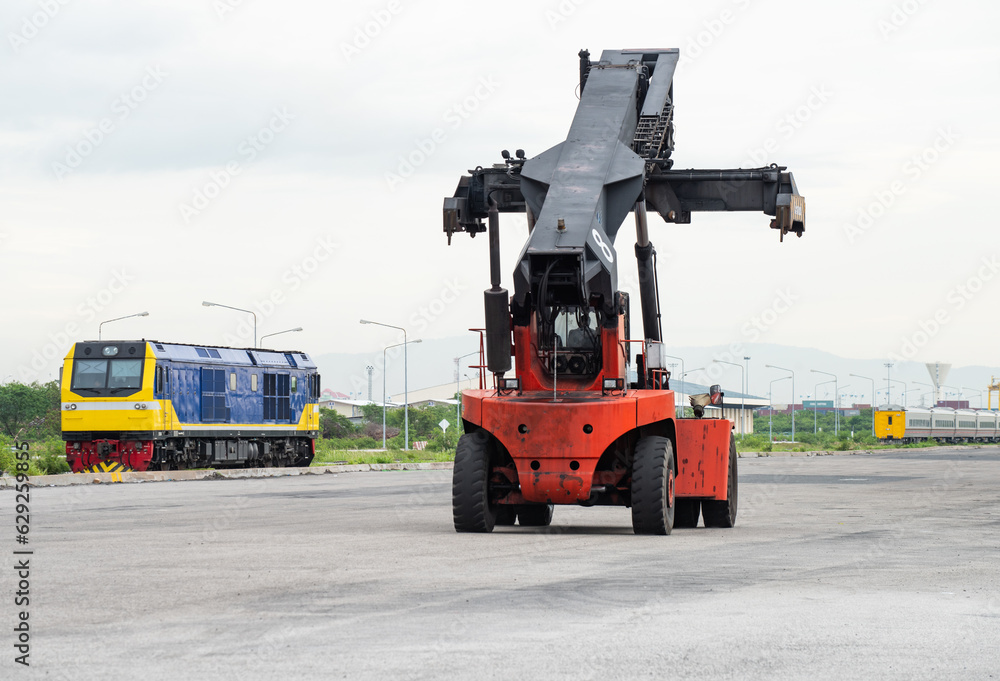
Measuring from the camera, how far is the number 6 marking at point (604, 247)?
51.1 feet

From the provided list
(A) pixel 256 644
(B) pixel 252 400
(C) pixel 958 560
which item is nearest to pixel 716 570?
(C) pixel 958 560

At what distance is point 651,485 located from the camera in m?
16.0

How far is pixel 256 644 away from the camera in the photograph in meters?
8.02

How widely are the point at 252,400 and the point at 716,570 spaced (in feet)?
108

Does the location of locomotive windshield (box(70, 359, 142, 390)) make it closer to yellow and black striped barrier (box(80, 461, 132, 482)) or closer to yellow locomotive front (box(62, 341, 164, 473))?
yellow locomotive front (box(62, 341, 164, 473))

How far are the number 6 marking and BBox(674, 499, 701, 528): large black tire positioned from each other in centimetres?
469

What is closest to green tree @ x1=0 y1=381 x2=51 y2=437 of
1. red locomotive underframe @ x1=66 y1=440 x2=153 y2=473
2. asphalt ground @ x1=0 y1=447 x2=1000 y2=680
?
red locomotive underframe @ x1=66 y1=440 x2=153 y2=473

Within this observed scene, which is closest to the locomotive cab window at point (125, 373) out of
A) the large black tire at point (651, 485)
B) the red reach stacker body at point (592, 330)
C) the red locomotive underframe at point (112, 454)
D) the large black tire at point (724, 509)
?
the red locomotive underframe at point (112, 454)

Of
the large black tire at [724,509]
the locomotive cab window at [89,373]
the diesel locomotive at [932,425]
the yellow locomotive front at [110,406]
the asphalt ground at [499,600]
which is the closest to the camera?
the asphalt ground at [499,600]

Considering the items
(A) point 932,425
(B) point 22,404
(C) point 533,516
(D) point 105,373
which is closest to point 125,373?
(D) point 105,373

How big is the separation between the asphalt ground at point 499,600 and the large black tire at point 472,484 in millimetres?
427

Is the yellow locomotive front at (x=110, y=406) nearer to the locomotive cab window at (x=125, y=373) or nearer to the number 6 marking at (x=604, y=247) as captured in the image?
the locomotive cab window at (x=125, y=373)

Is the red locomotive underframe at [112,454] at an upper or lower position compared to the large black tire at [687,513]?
upper

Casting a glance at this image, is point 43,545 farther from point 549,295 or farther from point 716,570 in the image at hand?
point 716,570
